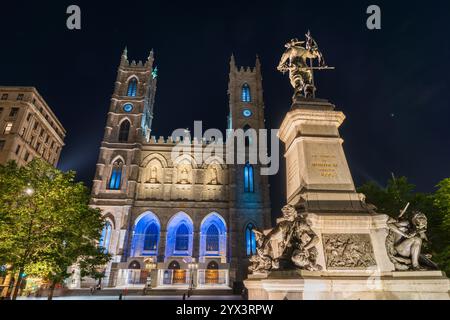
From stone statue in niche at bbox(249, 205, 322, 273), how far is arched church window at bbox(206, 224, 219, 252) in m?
33.8

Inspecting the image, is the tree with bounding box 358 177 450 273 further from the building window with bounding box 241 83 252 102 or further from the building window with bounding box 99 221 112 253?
the building window with bounding box 241 83 252 102

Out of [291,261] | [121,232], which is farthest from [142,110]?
[291,261]

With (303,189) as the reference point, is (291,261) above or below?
below

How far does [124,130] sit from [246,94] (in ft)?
69.9

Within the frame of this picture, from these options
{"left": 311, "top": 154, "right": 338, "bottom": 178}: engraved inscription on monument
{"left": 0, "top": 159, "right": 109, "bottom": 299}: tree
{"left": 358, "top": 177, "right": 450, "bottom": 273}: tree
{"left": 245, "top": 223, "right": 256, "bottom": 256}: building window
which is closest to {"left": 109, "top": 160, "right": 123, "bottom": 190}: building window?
{"left": 245, "top": 223, "right": 256, "bottom": 256}: building window

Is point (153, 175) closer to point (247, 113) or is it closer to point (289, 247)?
point (247, 113)

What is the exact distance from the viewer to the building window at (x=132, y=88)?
4538 cm

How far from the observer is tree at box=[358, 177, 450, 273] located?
13.1 metres

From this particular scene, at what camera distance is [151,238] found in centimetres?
3750

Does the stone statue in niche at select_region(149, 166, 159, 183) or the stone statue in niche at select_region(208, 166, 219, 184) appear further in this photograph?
the stone statue in niche at select_region(208, 166, 219, 184)

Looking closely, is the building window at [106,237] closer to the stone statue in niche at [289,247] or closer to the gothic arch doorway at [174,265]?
the gothic arch doorway at [174,265]
